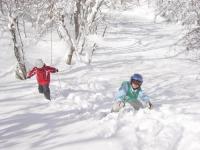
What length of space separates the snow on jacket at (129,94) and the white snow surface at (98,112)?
325 millimetres

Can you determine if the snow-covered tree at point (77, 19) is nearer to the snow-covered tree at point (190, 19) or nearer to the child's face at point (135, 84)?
the snow-covered tree at point (190, 19)

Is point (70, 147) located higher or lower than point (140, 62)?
higher

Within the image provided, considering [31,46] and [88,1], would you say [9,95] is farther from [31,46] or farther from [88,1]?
[31,46]

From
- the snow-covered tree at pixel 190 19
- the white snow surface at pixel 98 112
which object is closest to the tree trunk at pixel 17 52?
the white snow surface at pixel 98 112

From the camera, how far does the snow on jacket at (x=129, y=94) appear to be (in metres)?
9.65

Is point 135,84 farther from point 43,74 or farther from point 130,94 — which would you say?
point 43,74

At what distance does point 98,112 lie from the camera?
10.5m

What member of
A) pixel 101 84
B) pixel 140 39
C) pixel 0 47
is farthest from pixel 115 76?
pixel 140 39

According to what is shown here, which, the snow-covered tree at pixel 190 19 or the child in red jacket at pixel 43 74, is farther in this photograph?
the snow-covered tree at pixel 190 19

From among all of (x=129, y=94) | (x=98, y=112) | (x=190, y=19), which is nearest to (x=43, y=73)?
(x=98, y=112)

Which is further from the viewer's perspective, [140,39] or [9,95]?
[140,39]

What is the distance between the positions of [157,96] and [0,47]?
13671 millimetres

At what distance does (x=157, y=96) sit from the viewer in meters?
14.7

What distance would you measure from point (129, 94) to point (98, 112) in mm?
1091
